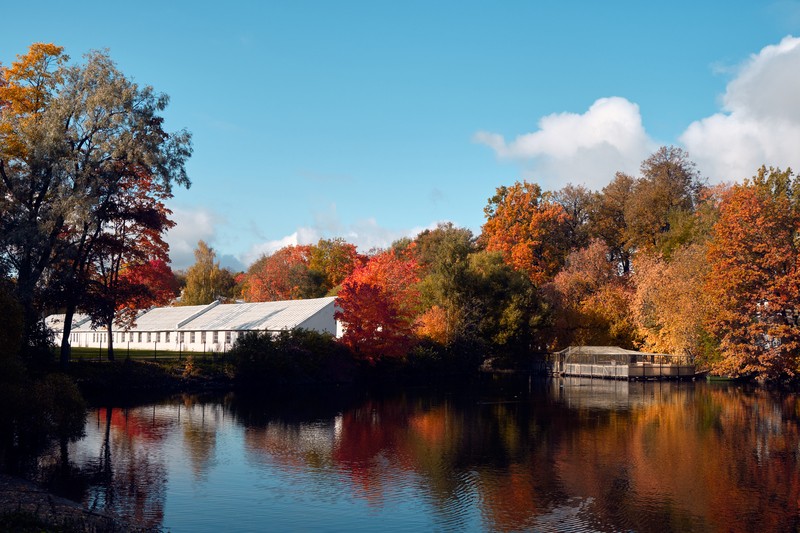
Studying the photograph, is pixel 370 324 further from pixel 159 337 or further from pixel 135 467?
pixel 135 467

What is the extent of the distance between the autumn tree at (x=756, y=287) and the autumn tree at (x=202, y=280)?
7113 centimetres

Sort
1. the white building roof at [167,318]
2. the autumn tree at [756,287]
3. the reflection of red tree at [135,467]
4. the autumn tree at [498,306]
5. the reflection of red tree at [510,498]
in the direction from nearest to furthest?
Answer: the reflection of red tree at [510,498] < the reflection of red tree at [135,467] < the autumn tree at [756,287] < the autumn tree at [498,306] < the white building roof at [167,318]

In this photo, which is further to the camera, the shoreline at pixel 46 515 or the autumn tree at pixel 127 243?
the autumn tree at pixel 127 243

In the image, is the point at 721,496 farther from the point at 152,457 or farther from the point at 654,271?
the point at 654,271

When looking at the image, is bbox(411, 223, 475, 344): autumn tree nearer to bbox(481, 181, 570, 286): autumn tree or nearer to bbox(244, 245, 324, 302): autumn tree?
bbox(481, 181, 570, 286): autumn tree

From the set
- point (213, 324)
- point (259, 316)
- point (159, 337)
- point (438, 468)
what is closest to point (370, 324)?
point (259, 316)

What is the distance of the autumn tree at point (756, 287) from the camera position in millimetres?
57344

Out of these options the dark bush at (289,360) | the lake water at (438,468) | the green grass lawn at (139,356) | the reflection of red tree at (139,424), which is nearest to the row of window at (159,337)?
the green grass lawn at (139,356)

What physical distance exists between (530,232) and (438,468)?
66.2 metres

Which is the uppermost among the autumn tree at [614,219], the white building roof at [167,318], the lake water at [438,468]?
the autumn tree at [614,219]

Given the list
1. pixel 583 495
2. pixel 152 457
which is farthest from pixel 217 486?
pixel 583 495

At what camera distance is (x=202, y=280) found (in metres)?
107

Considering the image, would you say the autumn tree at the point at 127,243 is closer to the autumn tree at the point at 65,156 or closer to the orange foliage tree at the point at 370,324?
the autumn tree at the point at 65,156

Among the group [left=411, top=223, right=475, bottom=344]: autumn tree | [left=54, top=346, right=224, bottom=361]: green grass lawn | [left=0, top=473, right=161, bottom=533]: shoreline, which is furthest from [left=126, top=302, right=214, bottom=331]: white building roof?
[left=0, top=473, right=161, bottom=533]: shoreline
